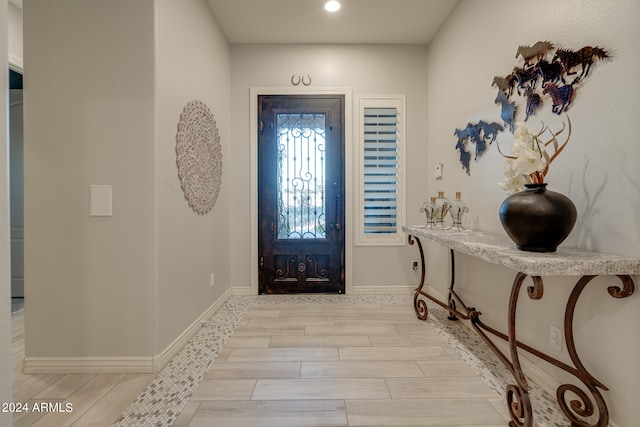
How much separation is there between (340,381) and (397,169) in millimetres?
2401

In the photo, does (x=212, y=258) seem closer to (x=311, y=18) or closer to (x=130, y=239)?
(x=130, y=239)

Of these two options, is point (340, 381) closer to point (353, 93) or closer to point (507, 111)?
point (507, 111)

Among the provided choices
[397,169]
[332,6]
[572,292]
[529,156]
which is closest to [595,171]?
[529,156]

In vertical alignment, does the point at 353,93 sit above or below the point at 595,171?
above

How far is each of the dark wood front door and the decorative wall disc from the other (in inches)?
26.7

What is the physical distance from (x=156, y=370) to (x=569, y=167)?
262 cm

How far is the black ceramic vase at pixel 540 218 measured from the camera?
131 cm

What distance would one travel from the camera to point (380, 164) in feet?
11.5

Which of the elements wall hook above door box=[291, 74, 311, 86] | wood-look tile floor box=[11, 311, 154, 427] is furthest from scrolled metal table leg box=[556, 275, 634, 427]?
wall hook above door box=[291, 74, 311, 86]

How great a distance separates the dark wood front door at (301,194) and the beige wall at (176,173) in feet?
1.78

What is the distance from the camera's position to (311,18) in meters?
3.01

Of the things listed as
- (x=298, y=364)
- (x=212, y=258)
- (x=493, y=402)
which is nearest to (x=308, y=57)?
(x=212, y=258)

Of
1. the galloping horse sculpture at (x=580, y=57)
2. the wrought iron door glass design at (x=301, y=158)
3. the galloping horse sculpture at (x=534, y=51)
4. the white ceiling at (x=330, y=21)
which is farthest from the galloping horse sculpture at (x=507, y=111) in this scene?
the wrought iron door glass design at (x=301, y=158)

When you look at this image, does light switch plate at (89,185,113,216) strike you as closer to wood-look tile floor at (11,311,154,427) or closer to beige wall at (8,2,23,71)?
wood-look tile floor at (11,311,154,427)
